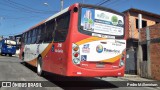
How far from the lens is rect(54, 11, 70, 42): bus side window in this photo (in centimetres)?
983

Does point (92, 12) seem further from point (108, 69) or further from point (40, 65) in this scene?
point (40, 65)

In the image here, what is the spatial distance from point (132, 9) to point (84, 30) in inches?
704

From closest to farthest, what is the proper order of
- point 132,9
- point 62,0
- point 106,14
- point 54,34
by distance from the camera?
point 106,14 → point 54,34 → point 132,9 → point 62,0

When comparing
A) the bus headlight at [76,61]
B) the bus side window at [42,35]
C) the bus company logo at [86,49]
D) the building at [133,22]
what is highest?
the building at [133,22]

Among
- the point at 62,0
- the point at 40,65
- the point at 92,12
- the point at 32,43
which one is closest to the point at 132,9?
the point at 62,0

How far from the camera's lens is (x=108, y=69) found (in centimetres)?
995

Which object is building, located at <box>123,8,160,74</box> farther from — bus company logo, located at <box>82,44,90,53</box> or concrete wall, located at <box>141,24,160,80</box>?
bus company logo, located at <box>82,44,90,53</box>

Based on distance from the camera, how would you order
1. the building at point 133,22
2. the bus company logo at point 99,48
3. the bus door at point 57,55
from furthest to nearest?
the building at point 133,22
the bus door at point 57,55
the bus company logo at point 99,48

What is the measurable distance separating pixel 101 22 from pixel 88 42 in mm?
1055

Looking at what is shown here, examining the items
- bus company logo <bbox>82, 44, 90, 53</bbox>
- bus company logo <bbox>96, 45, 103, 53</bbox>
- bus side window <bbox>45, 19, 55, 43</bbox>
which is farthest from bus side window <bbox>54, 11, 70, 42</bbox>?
bus company logo <bbox>96, 45, 103, 53</bbox>

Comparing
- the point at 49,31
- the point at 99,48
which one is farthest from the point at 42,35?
the point at 99,48

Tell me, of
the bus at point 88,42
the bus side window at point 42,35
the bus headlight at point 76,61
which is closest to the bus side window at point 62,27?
the bus at point 88,42

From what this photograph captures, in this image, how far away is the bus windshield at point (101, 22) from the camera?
962 centimetres

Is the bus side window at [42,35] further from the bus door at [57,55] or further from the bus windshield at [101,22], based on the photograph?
the bus windshield at [101,22]
